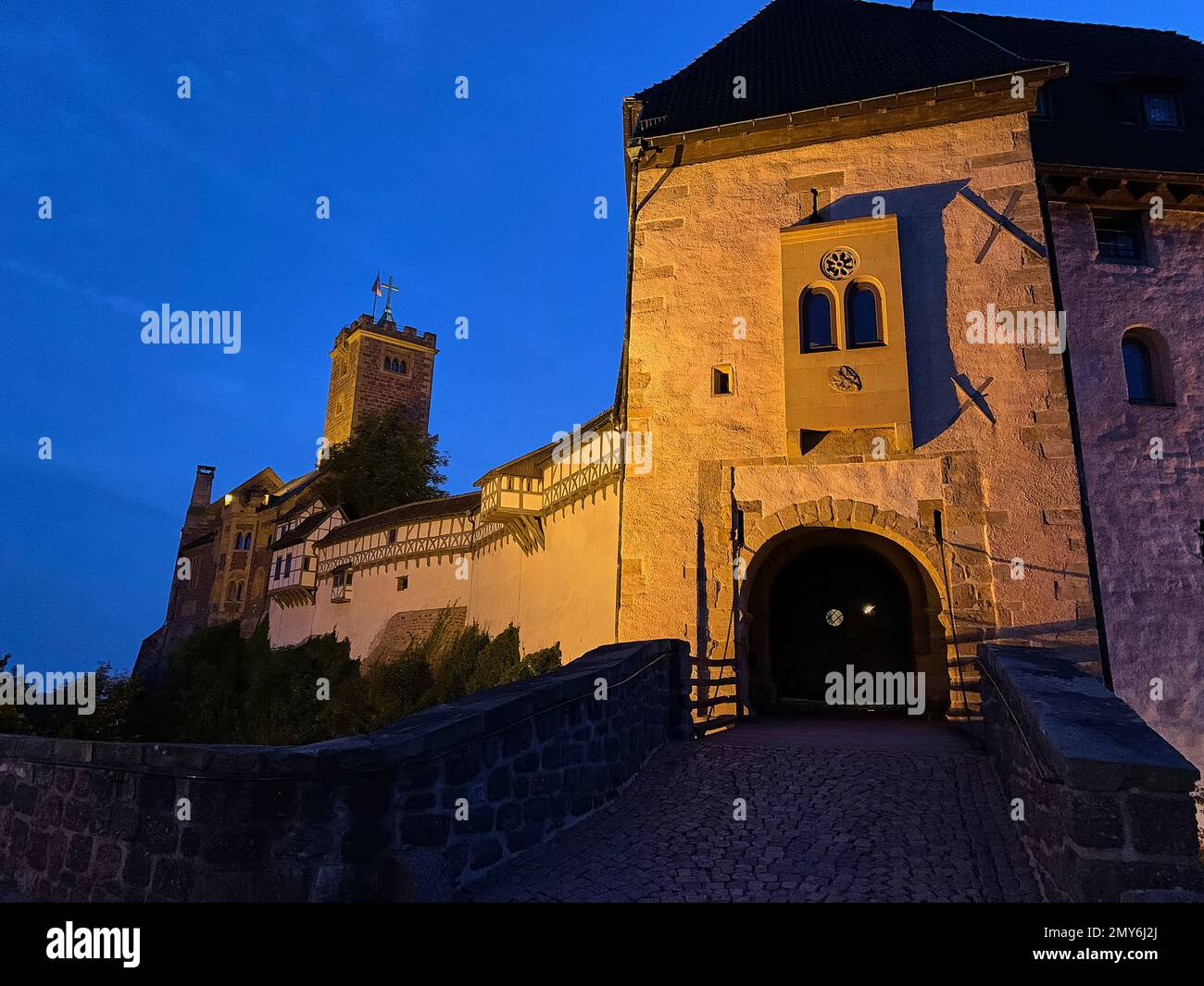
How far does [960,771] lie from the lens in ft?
21.2

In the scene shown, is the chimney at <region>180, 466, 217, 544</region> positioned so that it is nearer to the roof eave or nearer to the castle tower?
the castle tower

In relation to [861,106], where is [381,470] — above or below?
above

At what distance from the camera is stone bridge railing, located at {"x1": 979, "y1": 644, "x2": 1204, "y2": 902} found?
12.5ft

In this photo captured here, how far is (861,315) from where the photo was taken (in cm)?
1073

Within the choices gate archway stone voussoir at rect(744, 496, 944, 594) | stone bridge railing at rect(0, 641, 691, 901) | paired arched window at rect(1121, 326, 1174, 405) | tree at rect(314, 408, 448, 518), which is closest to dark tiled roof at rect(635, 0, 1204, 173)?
paired arched window at rect(1121, 326, 1174, 405)

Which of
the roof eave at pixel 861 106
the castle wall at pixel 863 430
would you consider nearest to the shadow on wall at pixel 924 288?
the castle wall at pixel 863 430

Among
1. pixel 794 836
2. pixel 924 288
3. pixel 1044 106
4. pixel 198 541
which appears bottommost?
pixel 794 836

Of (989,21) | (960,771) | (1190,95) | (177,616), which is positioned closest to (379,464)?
(177,616)

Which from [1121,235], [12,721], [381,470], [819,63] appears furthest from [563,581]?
[381,470]

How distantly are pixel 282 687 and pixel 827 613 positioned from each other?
90.1ft

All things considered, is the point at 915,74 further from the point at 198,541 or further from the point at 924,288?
the point at 198,541
